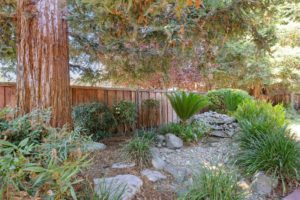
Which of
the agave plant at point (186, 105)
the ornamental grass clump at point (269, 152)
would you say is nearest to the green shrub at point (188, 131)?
the agave plant at point (186, 105)

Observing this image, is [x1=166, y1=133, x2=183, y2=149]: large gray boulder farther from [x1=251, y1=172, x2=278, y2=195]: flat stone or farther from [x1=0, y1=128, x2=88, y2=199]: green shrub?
[x1=0, y1=128, x2=88, y2=199]: green shrub

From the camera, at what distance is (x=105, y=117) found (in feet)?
17.8

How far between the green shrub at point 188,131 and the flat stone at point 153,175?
1789 millimetres

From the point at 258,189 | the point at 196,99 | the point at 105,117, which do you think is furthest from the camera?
the point at 196,99

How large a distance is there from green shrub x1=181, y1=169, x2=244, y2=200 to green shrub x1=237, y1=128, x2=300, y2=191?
0.84 m

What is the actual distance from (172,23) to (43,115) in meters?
2.14

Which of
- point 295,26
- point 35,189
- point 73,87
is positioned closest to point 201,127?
point 73,87

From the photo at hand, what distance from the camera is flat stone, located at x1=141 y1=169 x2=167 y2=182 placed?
3225 mm

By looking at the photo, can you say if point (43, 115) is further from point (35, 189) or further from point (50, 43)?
point (35, 189)

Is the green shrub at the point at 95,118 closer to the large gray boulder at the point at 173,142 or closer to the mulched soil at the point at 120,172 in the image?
the mulched soil at the point at 120,172

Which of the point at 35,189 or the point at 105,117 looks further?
the point at 105,117

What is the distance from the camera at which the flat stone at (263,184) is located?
328 cm

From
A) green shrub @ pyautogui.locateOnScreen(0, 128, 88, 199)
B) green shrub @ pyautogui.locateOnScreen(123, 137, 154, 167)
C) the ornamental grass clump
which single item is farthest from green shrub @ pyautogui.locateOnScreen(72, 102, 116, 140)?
green shrub @ pyautogui.locateOnScreen(0, 128, 88, 199)

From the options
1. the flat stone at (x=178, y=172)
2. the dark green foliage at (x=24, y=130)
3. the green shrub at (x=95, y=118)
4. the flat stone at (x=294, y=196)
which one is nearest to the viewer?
the dark green foliage at (x=24, y=130)
